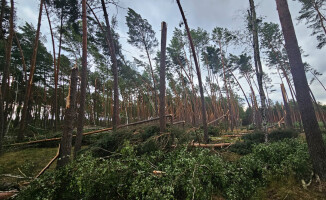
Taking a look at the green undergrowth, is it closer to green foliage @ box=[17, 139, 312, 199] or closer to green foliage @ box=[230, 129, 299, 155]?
green foliage @ box=[17, 139, 312, 199]

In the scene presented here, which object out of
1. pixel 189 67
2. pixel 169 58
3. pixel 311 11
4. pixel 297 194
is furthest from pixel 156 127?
pixel 311 11

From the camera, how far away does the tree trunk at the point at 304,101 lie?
3.17m

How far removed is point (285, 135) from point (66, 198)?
9945mm

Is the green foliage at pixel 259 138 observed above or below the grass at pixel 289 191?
above

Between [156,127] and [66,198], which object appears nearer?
[66,198]

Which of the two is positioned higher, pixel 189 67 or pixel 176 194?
pixel 189 67

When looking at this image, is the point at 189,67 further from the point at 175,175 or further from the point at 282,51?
the point at 175,175

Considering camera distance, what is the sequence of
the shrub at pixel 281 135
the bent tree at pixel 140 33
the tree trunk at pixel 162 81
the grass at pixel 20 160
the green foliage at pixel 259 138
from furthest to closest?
the bent tree at pixel 140 33 < the shrub at pixel 281 135 < the green foliage at pixel 259 138 < the tree trunk at pixel 162 81 < the grass at pixel 20 160

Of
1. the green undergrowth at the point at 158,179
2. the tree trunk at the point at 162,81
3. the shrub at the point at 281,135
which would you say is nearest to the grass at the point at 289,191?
the green undergrowth at the point at 158,179

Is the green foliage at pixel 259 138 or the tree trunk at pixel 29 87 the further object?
the tree trunk at pixel 29 87

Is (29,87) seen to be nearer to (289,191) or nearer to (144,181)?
(144,181)

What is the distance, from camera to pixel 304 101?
3430 mm

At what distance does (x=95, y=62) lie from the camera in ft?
48.3

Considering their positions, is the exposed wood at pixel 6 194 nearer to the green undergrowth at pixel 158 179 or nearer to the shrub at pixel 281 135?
the green undergrowth at pixel 158 179
